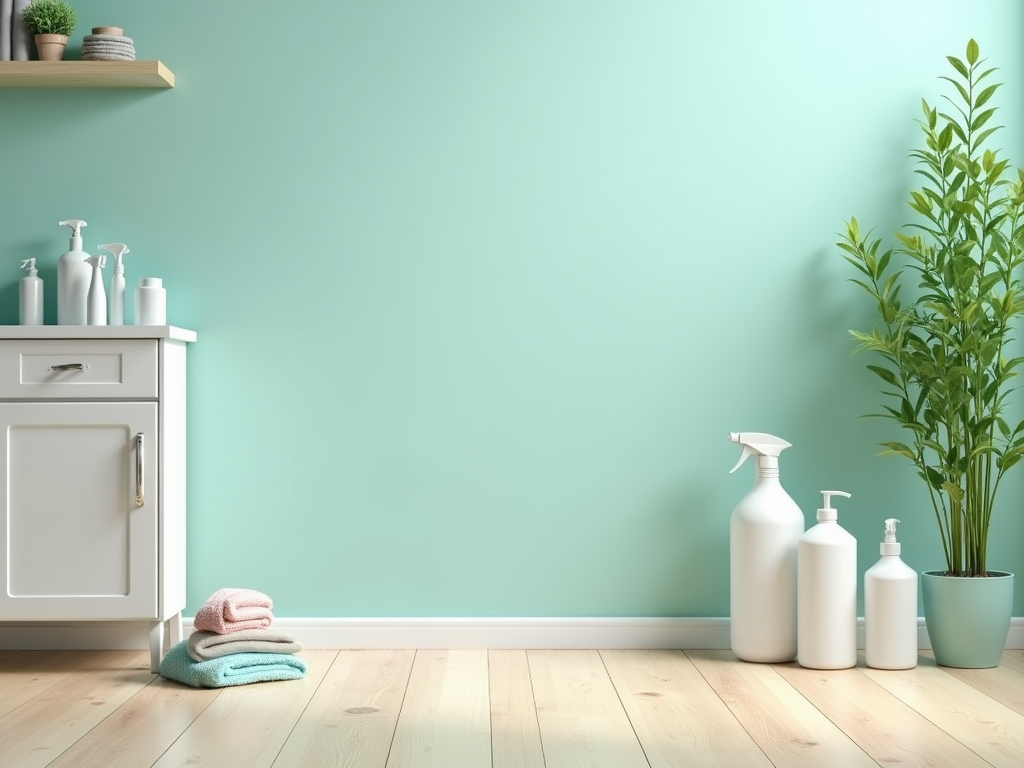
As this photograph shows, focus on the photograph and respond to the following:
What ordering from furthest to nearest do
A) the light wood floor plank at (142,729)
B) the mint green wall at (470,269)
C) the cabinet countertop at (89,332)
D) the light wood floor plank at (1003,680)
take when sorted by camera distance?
the mint green wall at (470,269) → the cabinet countertop at (89,332) → the light wood floor plank at (1003,680) → the light wood floor plank at (142,729)

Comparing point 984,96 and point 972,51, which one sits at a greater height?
point 972,51

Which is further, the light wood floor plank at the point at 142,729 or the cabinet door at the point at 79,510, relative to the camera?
the cabinet door at the point at 79,510

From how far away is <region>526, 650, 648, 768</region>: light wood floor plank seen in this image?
191 centimetres

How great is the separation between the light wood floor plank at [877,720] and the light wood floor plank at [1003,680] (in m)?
0.22

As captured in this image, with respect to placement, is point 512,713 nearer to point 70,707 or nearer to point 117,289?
point 70,707

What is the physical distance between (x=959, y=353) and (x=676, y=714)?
112 centimetres

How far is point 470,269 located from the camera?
2.82 meters

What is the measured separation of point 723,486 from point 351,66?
4.69ft

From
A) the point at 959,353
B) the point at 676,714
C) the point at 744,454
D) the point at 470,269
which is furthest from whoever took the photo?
the point at 470,269

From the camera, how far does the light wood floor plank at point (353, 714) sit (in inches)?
75.1

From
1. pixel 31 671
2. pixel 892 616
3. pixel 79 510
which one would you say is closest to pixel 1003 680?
pixel 892 616

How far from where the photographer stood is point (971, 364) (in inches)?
111

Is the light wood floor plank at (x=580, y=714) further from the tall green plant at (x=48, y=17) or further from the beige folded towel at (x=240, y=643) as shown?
the tall green plant at (x=48, y=17)

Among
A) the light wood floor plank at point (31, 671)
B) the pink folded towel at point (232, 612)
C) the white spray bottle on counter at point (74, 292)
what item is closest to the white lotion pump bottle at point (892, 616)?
the pink folded towel at point (232, 612)
